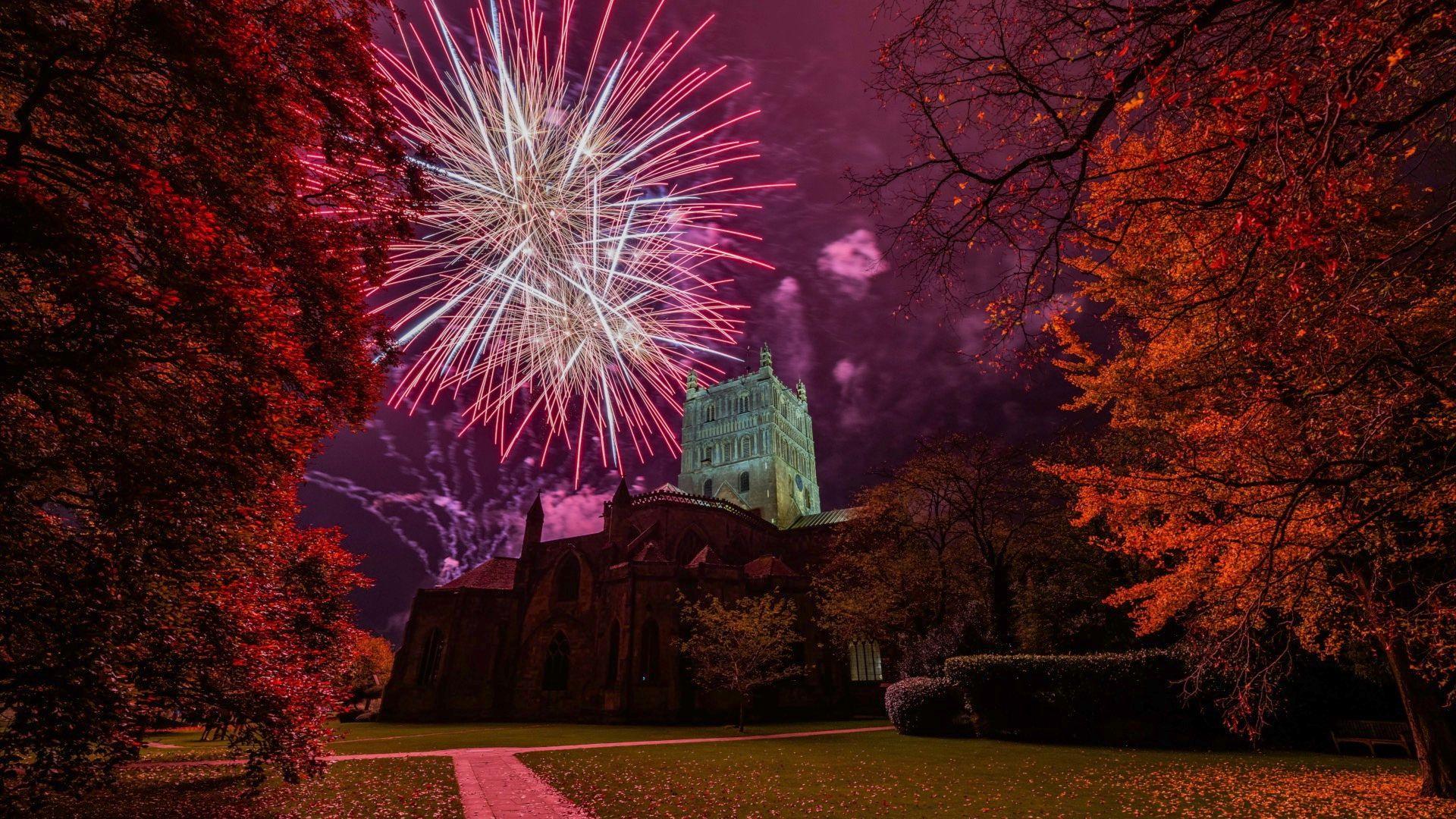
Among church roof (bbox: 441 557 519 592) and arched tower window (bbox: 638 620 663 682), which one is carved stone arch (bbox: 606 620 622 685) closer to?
arched tower window (bbox: 638 620 663 682)

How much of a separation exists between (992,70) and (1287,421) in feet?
19.1

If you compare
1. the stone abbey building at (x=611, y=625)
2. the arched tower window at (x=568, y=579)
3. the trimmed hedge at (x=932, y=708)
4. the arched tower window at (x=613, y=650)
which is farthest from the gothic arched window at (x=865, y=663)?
the arched tower window at (x=568, y=579)

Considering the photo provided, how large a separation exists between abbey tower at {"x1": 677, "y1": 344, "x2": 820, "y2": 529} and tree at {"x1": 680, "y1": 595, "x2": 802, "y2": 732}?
31111 mm

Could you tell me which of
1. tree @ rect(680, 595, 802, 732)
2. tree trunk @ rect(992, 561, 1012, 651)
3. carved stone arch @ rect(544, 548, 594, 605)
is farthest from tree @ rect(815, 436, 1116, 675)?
carved stone arch @ rect(544, 548, 594, 605)

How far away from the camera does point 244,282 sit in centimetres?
639

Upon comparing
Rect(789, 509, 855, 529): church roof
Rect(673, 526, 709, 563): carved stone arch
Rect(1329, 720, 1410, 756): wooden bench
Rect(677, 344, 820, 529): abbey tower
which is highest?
Rect(677, 344, 820, 529): abbey tower

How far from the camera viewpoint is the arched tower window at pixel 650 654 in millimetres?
30750

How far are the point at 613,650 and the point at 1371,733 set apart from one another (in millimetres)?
29609

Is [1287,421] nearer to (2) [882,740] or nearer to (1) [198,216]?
(1) [198,216]

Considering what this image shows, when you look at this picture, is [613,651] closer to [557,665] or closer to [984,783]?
[557,665]

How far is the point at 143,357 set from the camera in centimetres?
552

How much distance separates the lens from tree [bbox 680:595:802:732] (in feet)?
89.5

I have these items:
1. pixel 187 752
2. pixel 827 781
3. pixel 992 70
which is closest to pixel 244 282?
pixel 992 70

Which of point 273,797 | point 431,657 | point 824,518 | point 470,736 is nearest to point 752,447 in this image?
point 824,518
